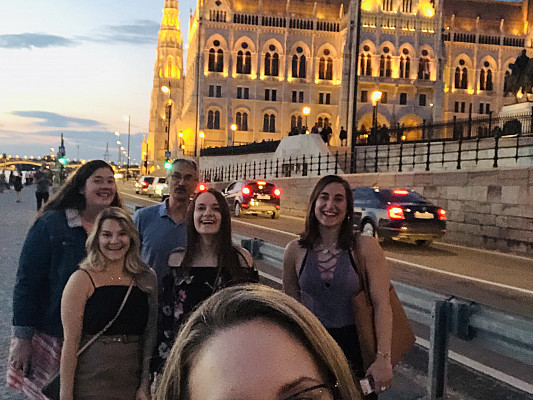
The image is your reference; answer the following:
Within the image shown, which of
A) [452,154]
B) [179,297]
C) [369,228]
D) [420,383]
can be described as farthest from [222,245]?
[452,154]

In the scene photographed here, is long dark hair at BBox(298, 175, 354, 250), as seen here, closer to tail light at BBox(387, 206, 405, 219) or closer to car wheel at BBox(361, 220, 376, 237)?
tail light at BBox(387, 206, 405, 219)

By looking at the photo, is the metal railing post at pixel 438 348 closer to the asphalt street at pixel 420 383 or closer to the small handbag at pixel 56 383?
the asphalt street at pixel 420 383

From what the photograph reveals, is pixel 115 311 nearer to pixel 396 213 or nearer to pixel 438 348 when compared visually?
pixel 438 348

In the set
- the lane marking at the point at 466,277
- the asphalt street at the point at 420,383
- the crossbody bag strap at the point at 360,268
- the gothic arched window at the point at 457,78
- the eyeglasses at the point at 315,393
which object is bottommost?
the lane marking at the point at 466,277

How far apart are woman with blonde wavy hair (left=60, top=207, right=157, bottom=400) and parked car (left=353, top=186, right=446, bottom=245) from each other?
12.4m

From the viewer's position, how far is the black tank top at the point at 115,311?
327cm

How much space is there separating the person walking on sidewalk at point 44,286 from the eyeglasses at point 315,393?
276 cm

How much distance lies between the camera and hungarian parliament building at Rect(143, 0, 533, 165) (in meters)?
76.4

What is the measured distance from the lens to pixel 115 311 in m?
3.34

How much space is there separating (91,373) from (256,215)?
2416 centimetres

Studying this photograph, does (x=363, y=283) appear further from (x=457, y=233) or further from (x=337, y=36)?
(x=337, y=36)

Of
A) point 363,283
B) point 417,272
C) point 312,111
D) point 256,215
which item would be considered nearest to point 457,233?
point 417,272

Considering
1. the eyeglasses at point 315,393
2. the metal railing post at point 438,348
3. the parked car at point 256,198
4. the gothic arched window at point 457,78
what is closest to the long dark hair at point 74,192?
the metal railing post at point 438,348

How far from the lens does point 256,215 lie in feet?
89.9
